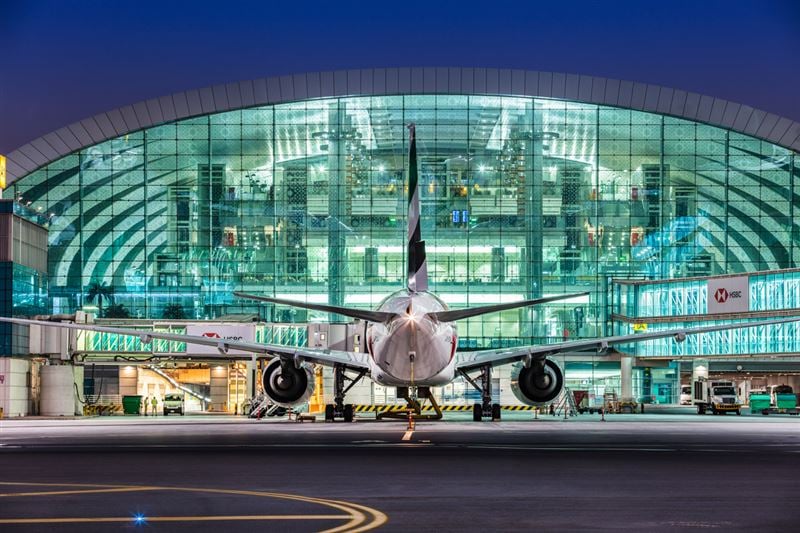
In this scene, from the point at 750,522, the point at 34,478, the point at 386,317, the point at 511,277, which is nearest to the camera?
the point at 750,522

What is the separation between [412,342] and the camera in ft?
124

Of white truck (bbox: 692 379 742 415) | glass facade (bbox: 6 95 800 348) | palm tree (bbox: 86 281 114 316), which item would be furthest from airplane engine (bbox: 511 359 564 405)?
palm tree (bbox: 86 281 114 316)

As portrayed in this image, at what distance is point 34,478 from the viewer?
1694cm

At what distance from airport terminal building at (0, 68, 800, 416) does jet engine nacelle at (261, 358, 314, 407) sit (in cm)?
3821

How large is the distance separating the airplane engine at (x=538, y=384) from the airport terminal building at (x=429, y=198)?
37433 mm

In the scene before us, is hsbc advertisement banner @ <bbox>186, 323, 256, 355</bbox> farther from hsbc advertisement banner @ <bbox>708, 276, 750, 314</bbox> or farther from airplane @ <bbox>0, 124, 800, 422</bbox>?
hsbc advertisement banner @ <bbox>708, 276, 750, 314</bbox>

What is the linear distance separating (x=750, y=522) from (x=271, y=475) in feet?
26.7

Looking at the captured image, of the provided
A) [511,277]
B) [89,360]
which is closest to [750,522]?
[89,360]

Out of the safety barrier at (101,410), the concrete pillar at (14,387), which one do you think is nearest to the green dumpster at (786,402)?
the safety barrier at (101,410)

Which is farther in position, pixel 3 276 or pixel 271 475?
pixel 3 276

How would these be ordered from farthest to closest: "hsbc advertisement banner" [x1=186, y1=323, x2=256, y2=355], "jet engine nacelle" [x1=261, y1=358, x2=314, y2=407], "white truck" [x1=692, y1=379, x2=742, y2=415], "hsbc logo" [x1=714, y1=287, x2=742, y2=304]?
1. "hsbc logo" [x1=714, y1=287, x2=742, y2=304]
2. "white truck" [x1=692, y1=379, x2=742, y2=415]
3. "hsbc advertisement banner" [x1=186, y1=323, x2=256, y2=355]
4. "jet engine nacelle" [x1=261, y1=358, x2=314, y2=407]

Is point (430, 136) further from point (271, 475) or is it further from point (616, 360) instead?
point (271, 475)

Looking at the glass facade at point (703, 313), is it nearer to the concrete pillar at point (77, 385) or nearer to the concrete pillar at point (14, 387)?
the concrete pillar at point (77, 385)

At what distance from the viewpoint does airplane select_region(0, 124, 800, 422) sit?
37469mm
